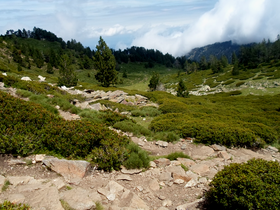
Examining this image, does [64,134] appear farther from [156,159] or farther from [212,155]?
[212,155]

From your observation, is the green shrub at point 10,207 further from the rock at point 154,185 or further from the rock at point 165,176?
the rock at point 165,176

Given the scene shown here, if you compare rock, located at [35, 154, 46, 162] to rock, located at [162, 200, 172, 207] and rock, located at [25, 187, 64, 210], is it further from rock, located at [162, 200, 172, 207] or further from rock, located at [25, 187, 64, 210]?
rock, located at [162, 200, 172, 207]

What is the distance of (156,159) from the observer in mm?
7418

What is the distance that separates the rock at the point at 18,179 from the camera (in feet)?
15.6

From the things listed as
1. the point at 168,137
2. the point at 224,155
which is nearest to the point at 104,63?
the point at 168,137

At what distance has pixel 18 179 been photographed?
16.0 feet

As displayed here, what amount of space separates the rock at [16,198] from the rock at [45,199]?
0.33ft

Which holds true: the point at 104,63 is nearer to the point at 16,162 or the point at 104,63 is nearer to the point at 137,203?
the point at 16,162

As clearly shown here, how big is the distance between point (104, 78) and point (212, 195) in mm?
39053

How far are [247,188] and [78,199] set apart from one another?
3995mm

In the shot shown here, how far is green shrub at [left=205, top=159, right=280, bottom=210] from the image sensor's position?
3.93 metres

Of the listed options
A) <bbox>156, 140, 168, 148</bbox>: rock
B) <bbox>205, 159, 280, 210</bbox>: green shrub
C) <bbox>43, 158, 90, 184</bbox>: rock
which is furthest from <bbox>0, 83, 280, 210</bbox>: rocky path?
<bbox>156, 140, 168, 148</bbox>: rock

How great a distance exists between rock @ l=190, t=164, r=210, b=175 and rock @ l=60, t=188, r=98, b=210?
156 inches

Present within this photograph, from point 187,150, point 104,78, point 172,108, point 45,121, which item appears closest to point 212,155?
point 187,150
